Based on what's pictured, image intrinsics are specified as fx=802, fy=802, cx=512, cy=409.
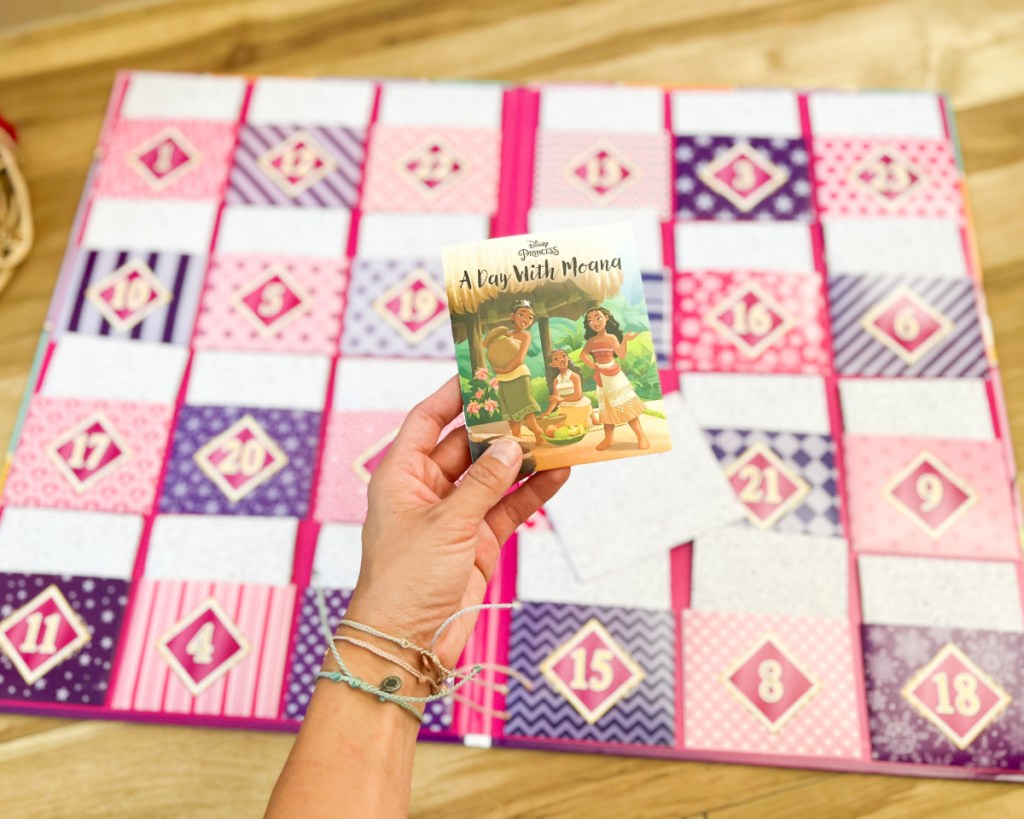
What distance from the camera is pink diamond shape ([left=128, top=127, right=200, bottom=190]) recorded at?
169 cm

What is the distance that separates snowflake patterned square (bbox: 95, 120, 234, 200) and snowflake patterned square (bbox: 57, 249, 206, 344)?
0.15 metres

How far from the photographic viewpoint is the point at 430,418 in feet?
3.41

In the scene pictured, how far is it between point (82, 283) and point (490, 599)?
40.7 inches

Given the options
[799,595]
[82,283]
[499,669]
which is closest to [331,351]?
[82,283]

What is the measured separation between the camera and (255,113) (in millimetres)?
1749

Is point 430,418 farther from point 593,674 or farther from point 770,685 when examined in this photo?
point 770,685

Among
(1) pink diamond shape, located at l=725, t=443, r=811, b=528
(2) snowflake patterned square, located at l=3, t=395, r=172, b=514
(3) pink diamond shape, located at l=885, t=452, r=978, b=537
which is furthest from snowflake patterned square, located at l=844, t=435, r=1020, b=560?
(2) snowflake patterned square, located at l=3, t=395, r=172, b=514

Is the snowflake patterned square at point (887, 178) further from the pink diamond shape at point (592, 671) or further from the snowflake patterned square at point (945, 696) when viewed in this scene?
the pink diamond shape at point (592, 671)

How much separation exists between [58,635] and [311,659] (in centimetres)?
44

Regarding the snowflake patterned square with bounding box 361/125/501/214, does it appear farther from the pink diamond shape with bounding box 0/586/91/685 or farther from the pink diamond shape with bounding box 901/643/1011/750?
the pink diamond shape with bounding box 901/643/1011/750

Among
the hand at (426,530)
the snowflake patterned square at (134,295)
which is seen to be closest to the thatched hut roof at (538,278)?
the hand at (426,530)

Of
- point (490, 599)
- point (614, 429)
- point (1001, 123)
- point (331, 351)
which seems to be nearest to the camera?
point (614, 429)

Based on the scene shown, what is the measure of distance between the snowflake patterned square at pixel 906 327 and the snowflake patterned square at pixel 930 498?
5.7 inches

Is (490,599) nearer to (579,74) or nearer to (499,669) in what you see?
(499,669)
